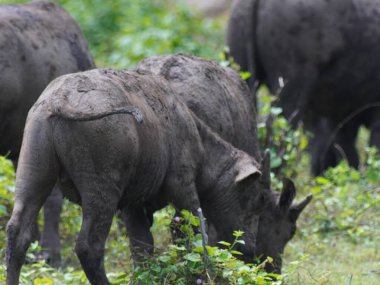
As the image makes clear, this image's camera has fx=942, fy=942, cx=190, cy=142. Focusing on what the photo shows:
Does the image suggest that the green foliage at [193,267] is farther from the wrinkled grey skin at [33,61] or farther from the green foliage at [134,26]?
the green foliage at [134,26]

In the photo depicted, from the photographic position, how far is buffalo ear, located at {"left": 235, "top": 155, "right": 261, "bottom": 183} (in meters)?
6.36

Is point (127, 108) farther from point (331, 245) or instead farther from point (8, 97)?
point (331, 245)

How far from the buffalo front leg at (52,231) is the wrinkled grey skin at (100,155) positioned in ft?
6.00

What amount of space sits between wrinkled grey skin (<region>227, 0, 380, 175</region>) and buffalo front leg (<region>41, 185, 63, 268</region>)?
3.20 m

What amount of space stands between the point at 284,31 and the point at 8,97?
4.28 meters

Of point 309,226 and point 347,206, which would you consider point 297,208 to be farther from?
point 347,206

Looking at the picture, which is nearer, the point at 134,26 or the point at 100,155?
the point at 100,155

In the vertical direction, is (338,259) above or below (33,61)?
below

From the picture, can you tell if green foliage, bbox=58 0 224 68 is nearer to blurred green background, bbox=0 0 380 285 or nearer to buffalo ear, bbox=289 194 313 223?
blurred green background, bbox=0 0 380 285

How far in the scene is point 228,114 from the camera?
6.96 metres

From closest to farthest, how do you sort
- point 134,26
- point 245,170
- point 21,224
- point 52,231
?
point 21,224
point 245,170
point 52,231
point 134,26

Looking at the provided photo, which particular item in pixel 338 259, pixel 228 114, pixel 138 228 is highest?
pixel 228 114

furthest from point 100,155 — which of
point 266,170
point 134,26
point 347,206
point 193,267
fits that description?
point 134,26

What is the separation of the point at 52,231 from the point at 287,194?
208 centimetres
